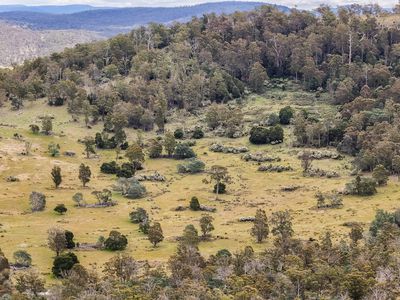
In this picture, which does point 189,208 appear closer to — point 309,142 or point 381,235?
point 381,235

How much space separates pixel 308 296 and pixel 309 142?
89.8 m

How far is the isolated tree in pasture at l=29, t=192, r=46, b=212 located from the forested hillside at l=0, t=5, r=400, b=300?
58 cm

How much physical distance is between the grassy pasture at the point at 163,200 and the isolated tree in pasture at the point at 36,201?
128 cm

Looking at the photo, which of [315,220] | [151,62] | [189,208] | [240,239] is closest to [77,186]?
[189,208]

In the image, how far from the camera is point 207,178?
125 m

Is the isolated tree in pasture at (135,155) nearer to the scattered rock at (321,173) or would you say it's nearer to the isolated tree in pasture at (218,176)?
the isolated tree in pasture at (218,176)

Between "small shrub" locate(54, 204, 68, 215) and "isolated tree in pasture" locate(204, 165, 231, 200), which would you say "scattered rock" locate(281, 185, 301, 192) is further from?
"small shrub" locate(54, 204, 68, 215)

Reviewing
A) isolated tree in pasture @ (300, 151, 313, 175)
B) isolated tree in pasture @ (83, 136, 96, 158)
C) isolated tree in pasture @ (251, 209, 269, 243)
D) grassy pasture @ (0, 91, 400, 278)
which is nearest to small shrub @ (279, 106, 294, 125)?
grassy pasture @ (0, 91, 400, 278)

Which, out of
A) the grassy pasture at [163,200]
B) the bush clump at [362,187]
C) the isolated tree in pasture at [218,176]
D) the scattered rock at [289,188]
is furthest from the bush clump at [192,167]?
the bush clump at [362,187]

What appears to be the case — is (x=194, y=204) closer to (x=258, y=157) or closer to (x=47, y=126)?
(x=258, y=157)

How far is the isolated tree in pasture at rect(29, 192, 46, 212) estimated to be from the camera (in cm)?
10048

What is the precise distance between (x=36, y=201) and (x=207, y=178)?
131 feet

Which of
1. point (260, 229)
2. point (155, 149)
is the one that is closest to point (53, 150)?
point (155, 149)

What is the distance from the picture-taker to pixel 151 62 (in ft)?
650
